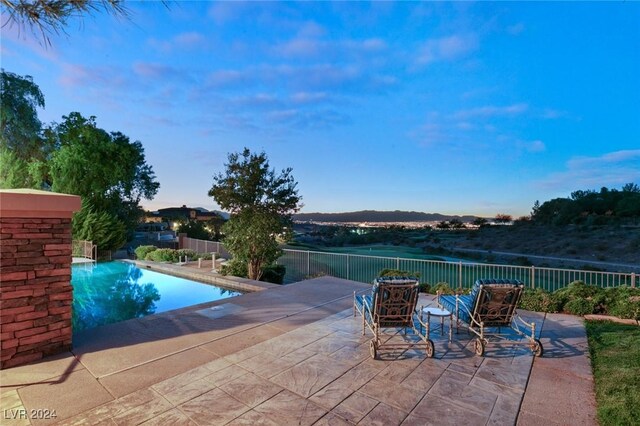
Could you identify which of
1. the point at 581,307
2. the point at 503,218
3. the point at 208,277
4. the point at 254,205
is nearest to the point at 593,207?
the point at 503,218

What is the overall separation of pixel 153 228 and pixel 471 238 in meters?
38.1

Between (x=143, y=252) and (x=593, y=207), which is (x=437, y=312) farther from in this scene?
(x=593, y=207)

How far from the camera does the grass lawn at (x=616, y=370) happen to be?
256 centimetres

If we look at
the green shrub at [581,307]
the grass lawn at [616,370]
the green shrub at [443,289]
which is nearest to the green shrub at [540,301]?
the green shrub at [581,307]

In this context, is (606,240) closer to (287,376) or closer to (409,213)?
(409,213)

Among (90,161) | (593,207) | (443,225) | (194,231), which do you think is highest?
(90,161)

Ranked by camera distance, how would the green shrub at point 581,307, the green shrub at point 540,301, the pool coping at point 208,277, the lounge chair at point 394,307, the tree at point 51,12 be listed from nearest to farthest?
the tree at point 51,12 < the lounge chair at point 394,307 < the green shrub at point 581,307 < the green shrub at point 540,301 < the pool coping at point 208,277

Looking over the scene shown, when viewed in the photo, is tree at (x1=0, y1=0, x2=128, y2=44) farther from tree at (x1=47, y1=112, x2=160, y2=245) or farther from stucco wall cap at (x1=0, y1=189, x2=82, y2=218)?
tree at (x1=47, y1=112, x2=160, y2=245)

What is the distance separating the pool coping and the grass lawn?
614 centimetres

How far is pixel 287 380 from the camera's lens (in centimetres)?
310

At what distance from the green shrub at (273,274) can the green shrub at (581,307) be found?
827 cm

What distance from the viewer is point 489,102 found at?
1349cm

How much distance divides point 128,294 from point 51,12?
8.77 metres

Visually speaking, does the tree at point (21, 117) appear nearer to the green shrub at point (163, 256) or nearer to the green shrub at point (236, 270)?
the green shrub at point (163, 256)
